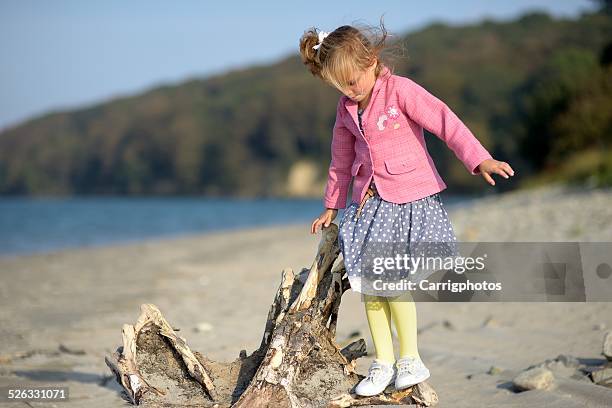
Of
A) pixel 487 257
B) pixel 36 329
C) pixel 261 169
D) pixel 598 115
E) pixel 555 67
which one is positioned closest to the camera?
pixel 36 329

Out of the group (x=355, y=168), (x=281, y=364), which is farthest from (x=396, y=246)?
(x=281, y=364)

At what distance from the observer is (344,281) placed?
3.31 m

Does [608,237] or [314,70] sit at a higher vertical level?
[314,70]

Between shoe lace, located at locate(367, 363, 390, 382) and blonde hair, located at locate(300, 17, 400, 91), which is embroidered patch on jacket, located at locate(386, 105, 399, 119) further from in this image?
shoe lace, located at locate(367, 363, 390, 382)

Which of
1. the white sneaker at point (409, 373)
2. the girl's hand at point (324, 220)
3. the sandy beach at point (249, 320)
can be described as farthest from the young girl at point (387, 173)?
the sandy beach at point (249, 320)

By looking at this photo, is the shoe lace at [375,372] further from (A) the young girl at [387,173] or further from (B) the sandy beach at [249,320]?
(B) the sandy beach at [249,320]

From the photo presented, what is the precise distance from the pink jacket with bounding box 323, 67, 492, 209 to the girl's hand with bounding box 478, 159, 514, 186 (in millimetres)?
29

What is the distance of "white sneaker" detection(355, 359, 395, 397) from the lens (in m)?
3.10

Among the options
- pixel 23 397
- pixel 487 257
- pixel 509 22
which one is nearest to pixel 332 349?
pixel 23 397

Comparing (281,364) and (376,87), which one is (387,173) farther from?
(281,364)

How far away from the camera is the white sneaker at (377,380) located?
→ 310 centimetres

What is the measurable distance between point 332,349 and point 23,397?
168cm

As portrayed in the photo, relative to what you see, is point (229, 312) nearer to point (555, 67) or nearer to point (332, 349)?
point (332, 349)

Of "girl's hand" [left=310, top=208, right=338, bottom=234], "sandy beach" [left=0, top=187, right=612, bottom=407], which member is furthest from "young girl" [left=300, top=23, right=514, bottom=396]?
"sandy beach" [left=0, top=187, right=612, bottom=407]
